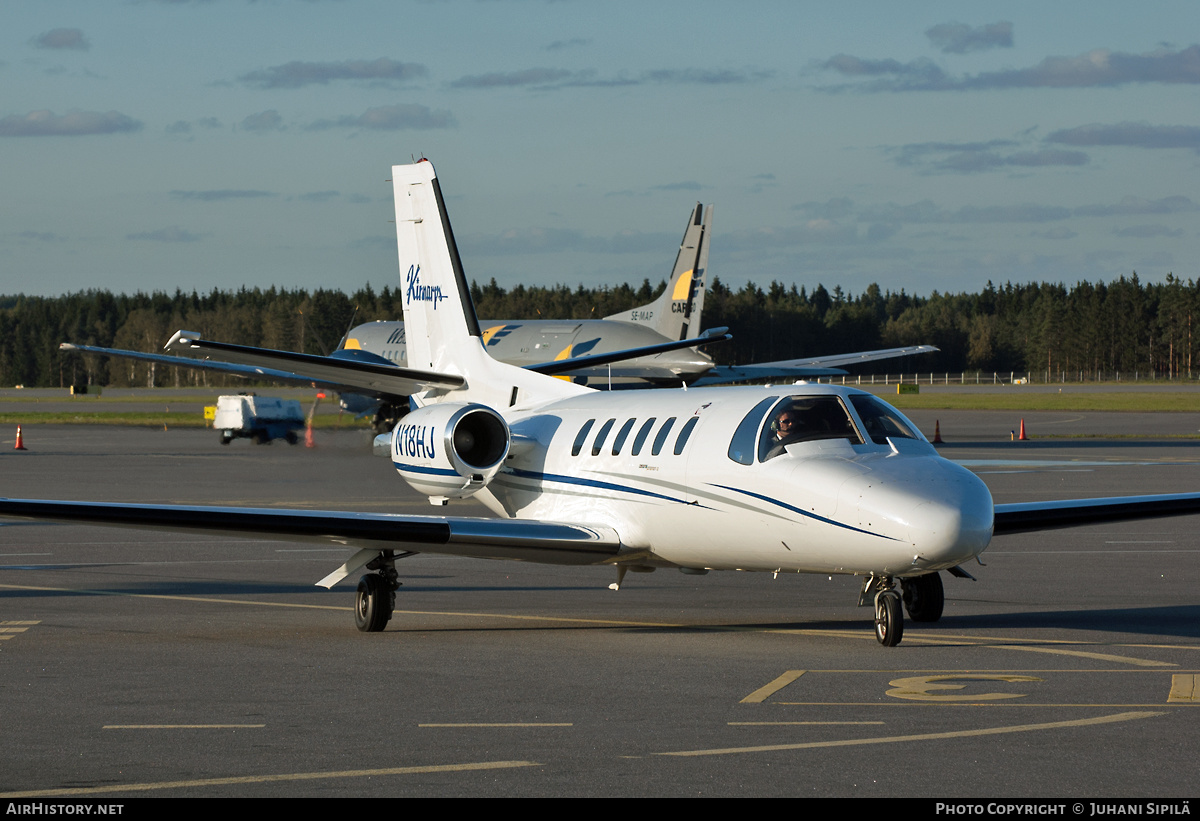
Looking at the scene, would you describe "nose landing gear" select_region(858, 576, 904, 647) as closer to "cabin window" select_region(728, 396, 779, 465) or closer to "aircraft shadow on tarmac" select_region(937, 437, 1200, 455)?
"cabin window" select_region(728, 396, 779, 465)

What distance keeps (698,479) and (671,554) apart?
36.7 inches

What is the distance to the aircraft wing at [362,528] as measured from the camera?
12.7m

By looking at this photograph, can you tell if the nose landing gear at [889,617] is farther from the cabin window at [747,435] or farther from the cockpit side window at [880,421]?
the cabin window at [747,435]

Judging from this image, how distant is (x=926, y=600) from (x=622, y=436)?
3485 millimetres

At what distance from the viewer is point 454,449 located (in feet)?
53.6

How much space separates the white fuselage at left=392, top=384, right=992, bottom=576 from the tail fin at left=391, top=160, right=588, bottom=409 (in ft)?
10.2

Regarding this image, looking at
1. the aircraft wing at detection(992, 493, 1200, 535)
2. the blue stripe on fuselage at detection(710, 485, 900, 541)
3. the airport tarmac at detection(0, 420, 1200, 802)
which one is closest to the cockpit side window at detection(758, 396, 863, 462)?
the blue stripe on fuselage at detection(710, 485, 900, 541)

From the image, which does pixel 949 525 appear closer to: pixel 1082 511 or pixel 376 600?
pixel 1082 511

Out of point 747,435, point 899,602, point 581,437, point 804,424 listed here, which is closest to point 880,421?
point 804,424

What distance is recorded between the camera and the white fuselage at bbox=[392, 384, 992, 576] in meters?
12.0

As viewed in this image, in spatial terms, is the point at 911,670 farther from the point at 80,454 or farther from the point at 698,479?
the point at 80,454

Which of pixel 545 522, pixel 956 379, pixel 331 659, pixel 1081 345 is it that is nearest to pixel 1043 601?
pixel 545 522

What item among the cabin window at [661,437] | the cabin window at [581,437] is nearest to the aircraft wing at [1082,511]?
the cabin window at [661,437]

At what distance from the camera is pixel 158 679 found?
11242 millimetres
